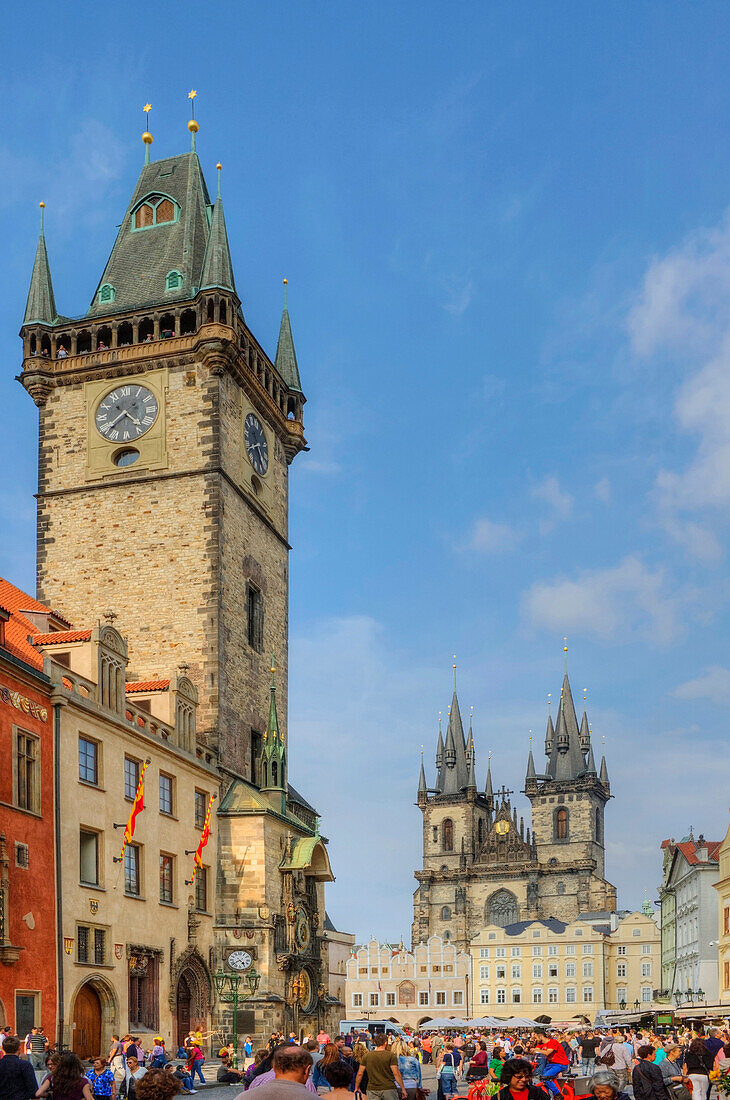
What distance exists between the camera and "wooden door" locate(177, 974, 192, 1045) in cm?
3547

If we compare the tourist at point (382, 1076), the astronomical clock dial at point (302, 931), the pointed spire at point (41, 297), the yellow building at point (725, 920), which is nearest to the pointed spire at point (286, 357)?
the pointed spire at point (41, 297)

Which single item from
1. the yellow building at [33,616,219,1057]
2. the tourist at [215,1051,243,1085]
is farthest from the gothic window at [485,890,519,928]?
the tourist at [215,1051,243,1085]

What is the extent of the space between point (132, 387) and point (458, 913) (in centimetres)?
10872

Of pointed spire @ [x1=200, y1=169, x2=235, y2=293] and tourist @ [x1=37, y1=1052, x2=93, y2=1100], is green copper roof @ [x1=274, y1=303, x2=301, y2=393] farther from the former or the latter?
tourist @ [x1=37, y1=1052, x2=93, y2=1100]

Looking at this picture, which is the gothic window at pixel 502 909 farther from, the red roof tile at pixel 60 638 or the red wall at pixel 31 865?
the red wall at pixel 31 865

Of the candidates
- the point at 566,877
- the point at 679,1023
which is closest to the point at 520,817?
the point at 566,877

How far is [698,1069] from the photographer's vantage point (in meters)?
17.6

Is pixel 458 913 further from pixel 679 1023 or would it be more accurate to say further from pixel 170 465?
→ pixel 170 465

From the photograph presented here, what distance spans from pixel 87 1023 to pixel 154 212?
1137 inches

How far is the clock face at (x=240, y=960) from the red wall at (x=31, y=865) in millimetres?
10583

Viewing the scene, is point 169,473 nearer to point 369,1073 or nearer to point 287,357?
point 287,357

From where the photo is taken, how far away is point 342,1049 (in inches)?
701

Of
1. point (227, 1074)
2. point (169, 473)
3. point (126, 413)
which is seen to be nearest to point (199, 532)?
point (169, 473)

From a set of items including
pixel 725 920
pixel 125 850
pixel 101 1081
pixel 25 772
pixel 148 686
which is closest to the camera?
pixel 101 1081
